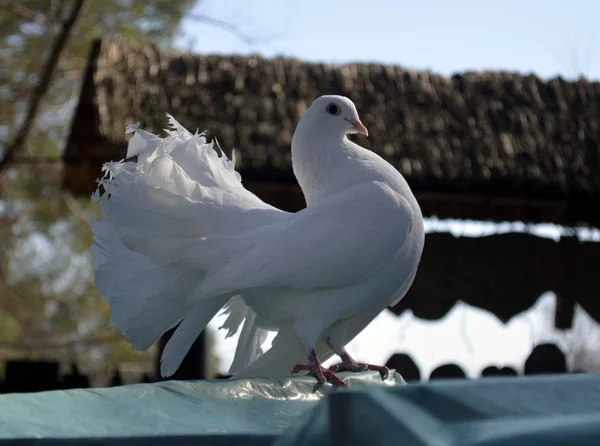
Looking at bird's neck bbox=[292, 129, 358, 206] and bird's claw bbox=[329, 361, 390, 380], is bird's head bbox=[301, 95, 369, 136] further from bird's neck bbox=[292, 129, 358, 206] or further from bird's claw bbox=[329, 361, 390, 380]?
bird's claw bbox=[329, 361, 390, 380]

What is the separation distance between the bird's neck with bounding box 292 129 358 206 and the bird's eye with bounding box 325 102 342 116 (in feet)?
0.33

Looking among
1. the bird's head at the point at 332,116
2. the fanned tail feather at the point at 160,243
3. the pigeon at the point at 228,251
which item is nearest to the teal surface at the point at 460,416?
the pigeon at the point at 228,251

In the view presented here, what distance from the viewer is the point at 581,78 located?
829 centimetres

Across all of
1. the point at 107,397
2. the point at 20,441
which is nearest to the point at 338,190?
the point at 107,397

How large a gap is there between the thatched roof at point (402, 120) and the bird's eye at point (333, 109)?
2993mm

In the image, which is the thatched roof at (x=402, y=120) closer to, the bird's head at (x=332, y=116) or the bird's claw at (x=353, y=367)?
the bird's head at (x=332, y=116)

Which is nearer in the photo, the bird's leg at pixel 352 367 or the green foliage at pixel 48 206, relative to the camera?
the bird's leg at pixel 352 367

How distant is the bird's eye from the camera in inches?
142

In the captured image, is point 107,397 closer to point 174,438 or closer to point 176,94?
point 174,438

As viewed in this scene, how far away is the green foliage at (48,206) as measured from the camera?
1176 centimetres

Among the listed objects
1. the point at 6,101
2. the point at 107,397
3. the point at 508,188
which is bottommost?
the point at 6,101

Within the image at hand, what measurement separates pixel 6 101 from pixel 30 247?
2186 millimetres

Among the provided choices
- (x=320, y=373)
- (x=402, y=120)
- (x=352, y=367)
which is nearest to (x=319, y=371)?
(x=320, y=373)

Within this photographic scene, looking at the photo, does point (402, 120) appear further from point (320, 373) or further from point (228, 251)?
point (320, 373)
